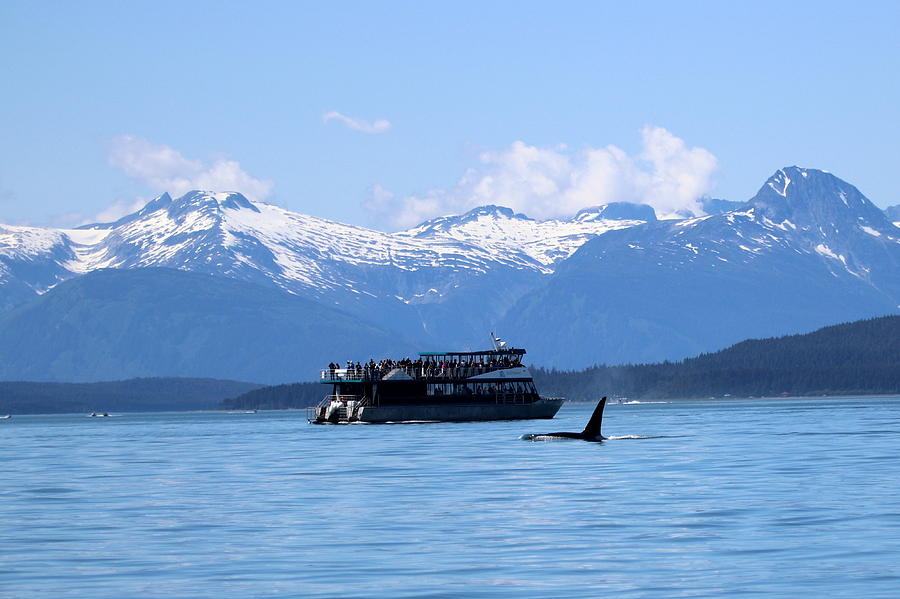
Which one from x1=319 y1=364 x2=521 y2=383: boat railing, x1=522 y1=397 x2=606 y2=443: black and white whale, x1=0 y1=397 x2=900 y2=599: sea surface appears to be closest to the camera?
x1=0 y1=397 x2=900 y2=599: sea surface

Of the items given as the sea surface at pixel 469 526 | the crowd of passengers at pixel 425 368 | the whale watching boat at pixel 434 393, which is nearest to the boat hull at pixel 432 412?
the whale watching boat at pixel 434 393

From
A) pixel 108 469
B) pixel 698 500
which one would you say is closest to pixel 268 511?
pixel 698 500

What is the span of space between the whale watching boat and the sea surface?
78251 mm

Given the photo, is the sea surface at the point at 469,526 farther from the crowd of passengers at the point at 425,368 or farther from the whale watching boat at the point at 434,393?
the crowd of passengers at the point at 425,368

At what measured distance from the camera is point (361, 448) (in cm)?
11331

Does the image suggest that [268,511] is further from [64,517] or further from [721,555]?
[721,555]

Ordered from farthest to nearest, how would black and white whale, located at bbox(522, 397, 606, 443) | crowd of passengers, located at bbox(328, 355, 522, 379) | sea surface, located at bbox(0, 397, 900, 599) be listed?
1. crowd of passengers, located at bbox(328, 355, 522, 379)
2. black and white whale, located at bbox(522, 397, 606, 443)
3. sea surface, located at bbox(0, 397, 900, 599)

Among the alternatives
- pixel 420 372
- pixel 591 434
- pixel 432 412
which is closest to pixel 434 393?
pixel 420 372

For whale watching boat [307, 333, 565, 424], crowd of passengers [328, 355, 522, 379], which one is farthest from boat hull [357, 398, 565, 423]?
crowd of passengers [328, 355, 522, 379]

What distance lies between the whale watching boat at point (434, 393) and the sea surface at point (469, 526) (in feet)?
257

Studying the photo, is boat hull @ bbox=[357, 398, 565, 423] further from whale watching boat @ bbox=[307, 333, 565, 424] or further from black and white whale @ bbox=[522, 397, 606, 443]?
black and white whale @ bbox=[522, 397, 606, 443]

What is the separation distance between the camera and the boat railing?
176 meters

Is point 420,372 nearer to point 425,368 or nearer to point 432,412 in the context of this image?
point 425,368

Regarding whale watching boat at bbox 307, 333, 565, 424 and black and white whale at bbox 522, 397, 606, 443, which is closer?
black and white whale at bbox 522, 397, 606, 443
